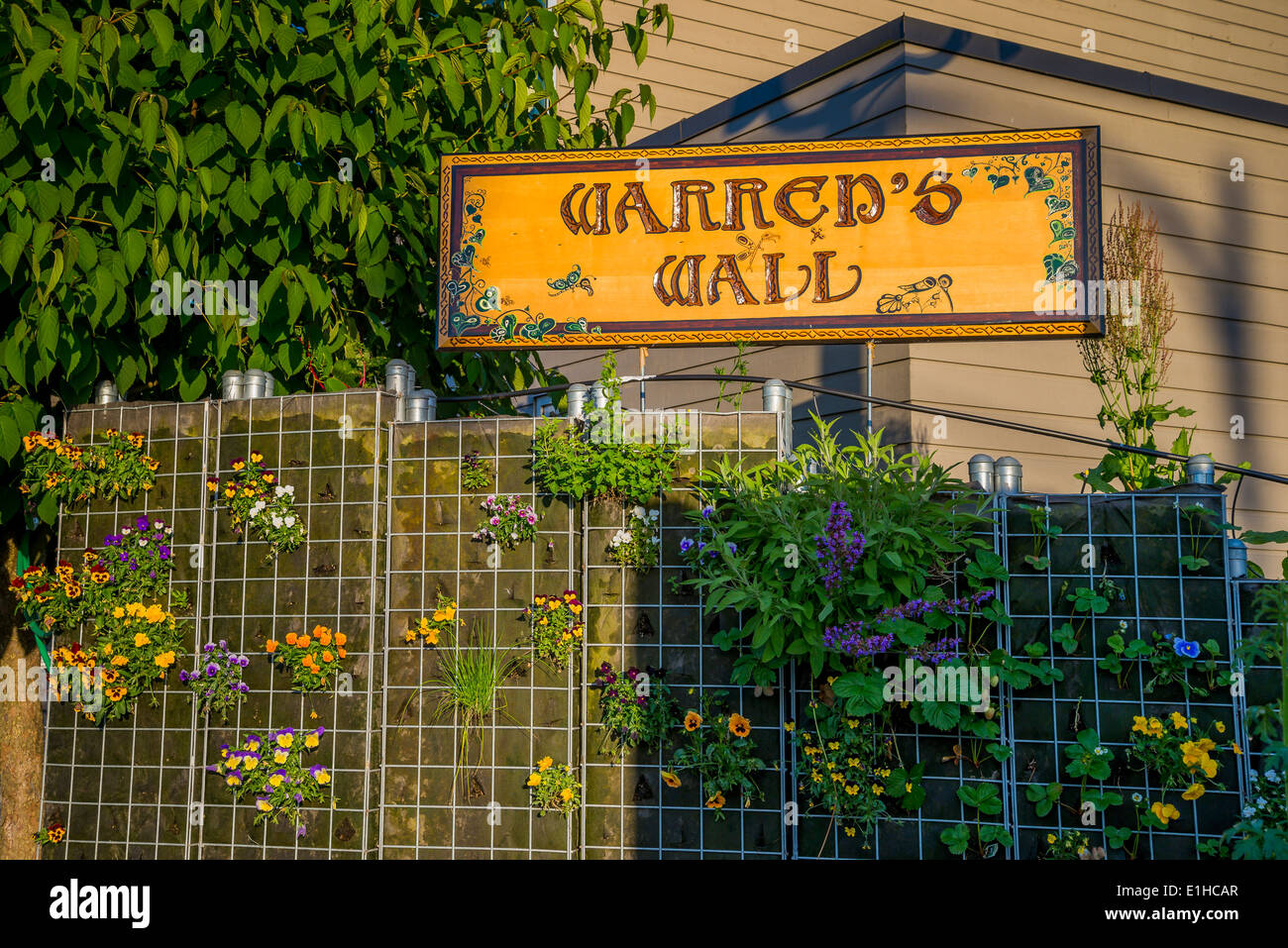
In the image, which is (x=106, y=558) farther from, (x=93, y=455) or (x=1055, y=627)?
(x=1055, y=627)

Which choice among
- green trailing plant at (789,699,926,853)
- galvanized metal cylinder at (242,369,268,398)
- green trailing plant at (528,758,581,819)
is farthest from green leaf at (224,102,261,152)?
green trailing plant at (789,699,926,853)

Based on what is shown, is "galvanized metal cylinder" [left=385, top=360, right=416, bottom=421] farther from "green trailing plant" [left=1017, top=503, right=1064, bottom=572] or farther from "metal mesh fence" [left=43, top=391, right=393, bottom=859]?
"green trailing plant" [left=1017, top=503, right=1064, bottom=572]

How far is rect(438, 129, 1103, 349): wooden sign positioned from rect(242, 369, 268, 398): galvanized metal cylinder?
0.91 m

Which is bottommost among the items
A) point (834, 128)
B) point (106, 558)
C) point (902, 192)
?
point (106, 558)

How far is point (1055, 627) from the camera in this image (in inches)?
185

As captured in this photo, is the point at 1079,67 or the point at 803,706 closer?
the point at 803,706

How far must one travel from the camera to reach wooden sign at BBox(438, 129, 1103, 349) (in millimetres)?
5309

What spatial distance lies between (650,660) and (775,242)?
2231mm

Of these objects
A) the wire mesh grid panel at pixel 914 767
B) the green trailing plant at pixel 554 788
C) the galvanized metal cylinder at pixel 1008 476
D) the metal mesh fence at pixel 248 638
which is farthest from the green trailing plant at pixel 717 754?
the galvanized metal cylinder at pixel 1008 476

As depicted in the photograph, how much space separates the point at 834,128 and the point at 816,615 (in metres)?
4.33

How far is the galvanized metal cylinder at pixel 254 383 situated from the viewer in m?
5.43

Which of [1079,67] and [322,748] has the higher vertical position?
[1079,67]
